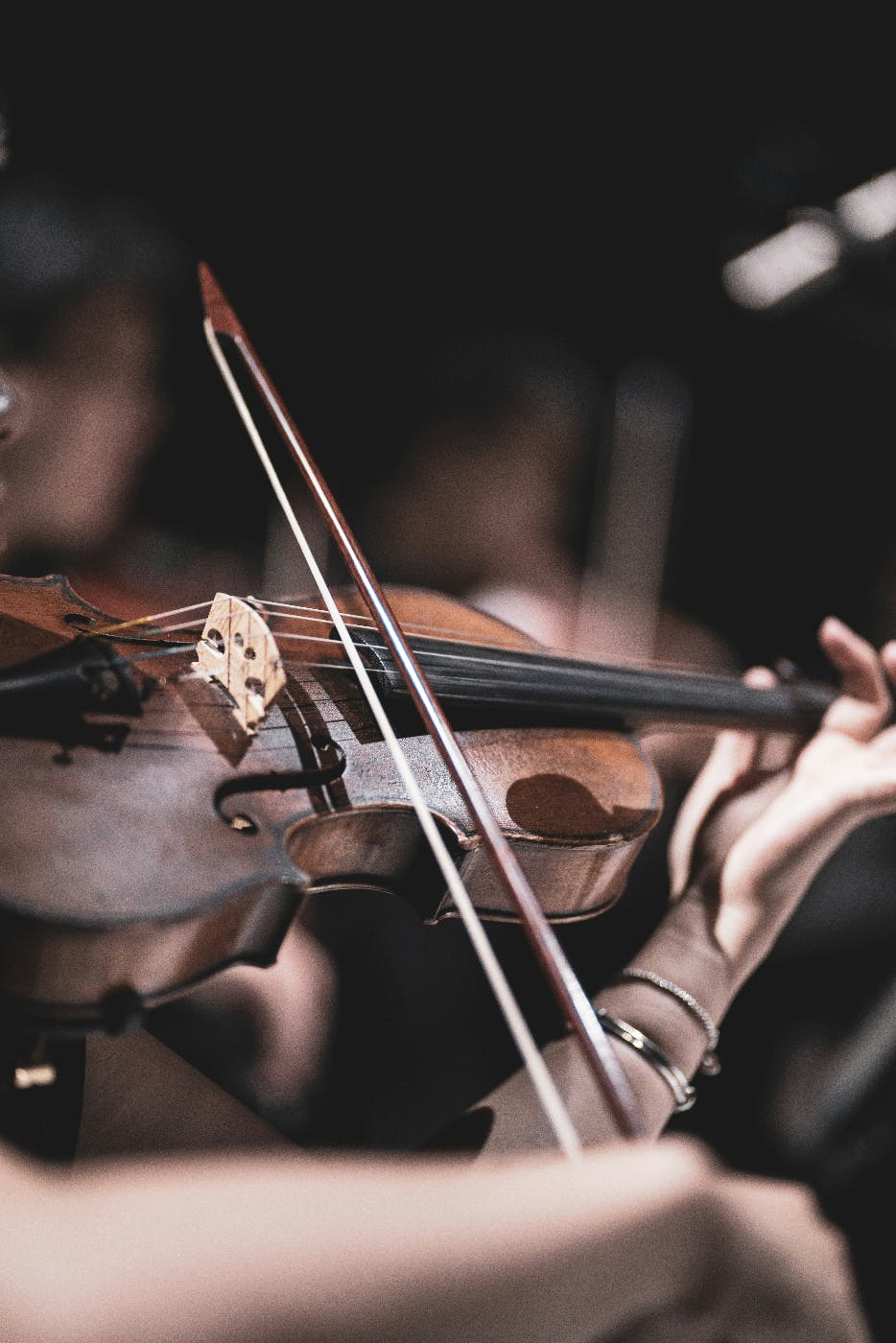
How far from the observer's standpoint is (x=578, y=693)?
0.86 metres

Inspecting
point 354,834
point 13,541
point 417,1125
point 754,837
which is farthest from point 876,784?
point 13,541

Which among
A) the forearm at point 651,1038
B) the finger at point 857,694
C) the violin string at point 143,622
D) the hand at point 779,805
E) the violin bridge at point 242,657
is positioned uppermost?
the violin bridge at point 242,657

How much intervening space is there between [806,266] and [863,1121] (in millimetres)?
2007

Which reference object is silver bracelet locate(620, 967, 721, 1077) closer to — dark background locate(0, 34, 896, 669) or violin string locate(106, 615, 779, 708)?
violin string locate(106, 615, 779, 708)

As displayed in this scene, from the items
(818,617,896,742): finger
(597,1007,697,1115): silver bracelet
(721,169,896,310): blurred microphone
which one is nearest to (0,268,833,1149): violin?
(597,1007,697,1115): silver bracelet

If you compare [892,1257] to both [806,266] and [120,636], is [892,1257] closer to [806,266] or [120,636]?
[120,636]

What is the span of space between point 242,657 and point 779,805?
0.70 meters

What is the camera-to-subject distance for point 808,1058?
174 cm

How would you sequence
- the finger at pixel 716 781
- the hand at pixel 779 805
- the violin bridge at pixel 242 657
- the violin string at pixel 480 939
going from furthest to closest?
the finger at pixel 716 781 → the hand at pixel 779 805 → the violin bridge at pixel 242 657 → the violin string at pixel 480 939

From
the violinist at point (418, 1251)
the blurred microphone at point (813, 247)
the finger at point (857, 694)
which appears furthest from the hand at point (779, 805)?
the blurred microphone at point (813, 247)

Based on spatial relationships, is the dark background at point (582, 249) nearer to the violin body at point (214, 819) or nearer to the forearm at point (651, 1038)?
the forearm at point (651, 1038)

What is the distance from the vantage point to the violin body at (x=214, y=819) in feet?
1.47

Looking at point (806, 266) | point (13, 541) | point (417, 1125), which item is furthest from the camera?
point (806, 266)

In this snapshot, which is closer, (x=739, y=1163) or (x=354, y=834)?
(x=354, y=834)
